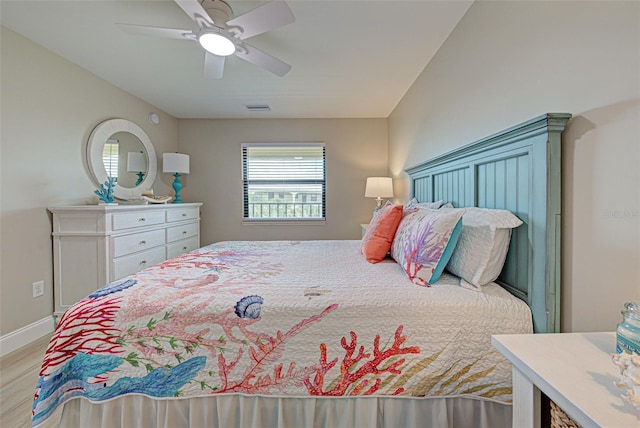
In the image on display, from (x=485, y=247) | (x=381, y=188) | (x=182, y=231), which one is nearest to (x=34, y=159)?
(x=182, y=231)

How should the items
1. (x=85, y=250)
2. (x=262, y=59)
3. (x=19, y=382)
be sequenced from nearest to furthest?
1. (x=19, y=382)
2. (x=262, y=59)
3. (x=85, y=250)

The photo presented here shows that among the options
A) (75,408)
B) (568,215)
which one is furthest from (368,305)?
(75,408)

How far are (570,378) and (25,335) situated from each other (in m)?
3.41

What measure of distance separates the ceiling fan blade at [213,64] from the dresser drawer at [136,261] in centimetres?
188

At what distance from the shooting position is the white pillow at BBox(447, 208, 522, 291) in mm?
1278

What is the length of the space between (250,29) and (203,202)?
3.22 meters

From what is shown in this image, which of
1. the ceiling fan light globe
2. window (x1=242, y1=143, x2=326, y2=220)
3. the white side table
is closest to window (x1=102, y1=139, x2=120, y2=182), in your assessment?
window (x1=242, y1=143, x2=326, y2=220)

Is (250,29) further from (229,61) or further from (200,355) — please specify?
(200,355)

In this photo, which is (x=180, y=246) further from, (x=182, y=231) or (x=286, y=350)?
(x=286, y=350)

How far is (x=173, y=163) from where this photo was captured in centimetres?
390

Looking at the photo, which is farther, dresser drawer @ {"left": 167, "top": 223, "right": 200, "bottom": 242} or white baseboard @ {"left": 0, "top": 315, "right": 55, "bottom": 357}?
dresser drawer @ {"left": 167, "top": 223, "right": 200, "bottom": 242}

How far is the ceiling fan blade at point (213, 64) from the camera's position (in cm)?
210

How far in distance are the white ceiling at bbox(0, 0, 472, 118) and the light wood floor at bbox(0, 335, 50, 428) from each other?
96.2 inches

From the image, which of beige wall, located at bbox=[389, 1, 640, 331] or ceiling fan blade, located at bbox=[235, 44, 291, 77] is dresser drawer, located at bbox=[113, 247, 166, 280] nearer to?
ceiling fan blade, located at bbox=[235, 44, 291, 77]
